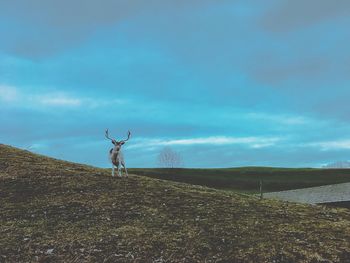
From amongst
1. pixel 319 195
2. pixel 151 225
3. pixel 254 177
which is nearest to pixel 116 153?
pixel 151 225

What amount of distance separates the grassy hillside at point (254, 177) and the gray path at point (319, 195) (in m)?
12.2

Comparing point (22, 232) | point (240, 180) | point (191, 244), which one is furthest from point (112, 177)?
point (240, 180)

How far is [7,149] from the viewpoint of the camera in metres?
39.7

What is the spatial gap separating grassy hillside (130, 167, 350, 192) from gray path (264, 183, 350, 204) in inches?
481

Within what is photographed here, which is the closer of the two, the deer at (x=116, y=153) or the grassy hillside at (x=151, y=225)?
the grassy hillside at (x=151, y=225)

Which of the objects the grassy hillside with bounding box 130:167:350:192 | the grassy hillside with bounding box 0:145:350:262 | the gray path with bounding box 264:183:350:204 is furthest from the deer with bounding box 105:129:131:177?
the grassy hillside with bounding box 130:167:350:192

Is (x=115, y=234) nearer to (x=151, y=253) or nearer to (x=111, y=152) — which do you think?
(x=151, y=253)

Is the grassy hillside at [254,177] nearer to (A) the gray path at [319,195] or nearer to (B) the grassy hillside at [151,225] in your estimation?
(A) the gray path at [319,195]

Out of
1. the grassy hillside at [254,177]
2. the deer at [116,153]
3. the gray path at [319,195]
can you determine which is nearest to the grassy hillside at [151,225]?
the deer at [116,153]

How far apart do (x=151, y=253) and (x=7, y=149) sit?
80.9ft

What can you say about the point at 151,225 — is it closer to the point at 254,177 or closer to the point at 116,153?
the point at 116,153

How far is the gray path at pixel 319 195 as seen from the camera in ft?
154

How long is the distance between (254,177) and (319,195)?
96.2 feet

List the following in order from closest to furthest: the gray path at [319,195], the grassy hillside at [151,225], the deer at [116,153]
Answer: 1. the grassy hillside at [151,225]
2. the deer at [116,153]
3. the gray path at [319,195]
